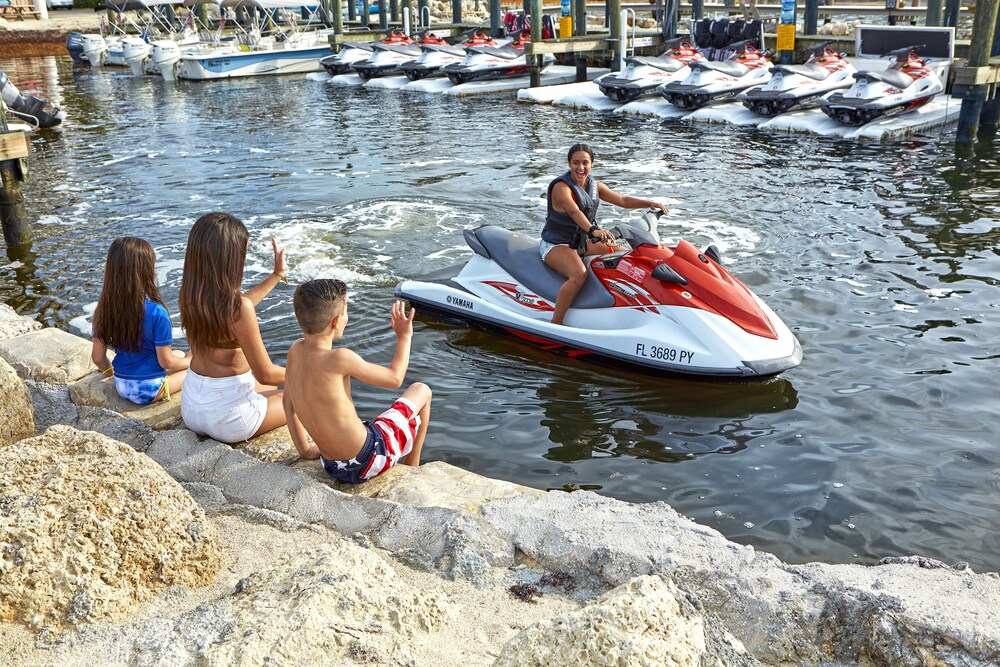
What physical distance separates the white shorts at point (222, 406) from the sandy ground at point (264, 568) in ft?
2.48

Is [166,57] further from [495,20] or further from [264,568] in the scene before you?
[264,568]

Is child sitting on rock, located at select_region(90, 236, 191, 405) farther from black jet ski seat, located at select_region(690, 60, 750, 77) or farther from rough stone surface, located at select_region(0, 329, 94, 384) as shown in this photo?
black jet ski seat, located at select_region(690, 60, 750, 77)

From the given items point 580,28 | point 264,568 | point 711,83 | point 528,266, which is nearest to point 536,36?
point 580,28

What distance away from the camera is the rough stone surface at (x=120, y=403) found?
485 centimetres

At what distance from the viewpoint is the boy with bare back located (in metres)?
3.91

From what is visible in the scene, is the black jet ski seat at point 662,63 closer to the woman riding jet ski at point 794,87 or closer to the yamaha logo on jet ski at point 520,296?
the woman riding jet ski at point 794,87

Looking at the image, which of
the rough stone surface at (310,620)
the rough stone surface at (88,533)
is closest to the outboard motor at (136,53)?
the rough stone surface at (88,533)

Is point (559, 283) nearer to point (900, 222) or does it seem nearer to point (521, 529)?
point (521, 529)

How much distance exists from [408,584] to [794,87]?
1508cm

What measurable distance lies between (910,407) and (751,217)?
495cm

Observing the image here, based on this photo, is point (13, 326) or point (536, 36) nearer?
point (13, 326)

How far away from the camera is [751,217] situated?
34.1ft

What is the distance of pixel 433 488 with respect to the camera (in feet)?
13.6

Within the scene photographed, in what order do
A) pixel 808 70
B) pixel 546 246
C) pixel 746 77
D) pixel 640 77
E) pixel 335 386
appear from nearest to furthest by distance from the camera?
pixel 335 386 → pixel 546 246 → pixel 808 70 → pixel 746 77 → pixel 640 77
